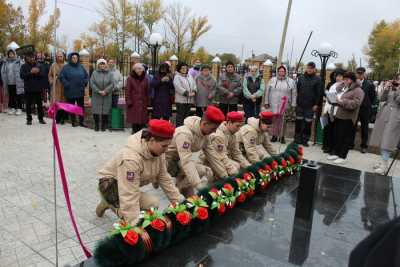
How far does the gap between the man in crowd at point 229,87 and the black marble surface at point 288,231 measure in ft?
11.7

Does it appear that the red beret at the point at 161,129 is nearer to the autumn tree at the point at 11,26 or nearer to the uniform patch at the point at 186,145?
the uniform patch at the point at 186,145

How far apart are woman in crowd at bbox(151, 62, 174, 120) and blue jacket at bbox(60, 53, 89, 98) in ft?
6.59

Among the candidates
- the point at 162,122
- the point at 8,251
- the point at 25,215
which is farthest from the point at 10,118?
the point at 162,122

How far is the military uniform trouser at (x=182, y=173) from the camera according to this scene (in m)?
4.27

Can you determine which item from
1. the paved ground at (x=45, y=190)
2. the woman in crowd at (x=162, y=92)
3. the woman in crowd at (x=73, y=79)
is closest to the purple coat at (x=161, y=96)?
the woman in crowd at (x=162, y=92)

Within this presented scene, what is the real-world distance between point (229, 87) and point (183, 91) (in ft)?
3.71

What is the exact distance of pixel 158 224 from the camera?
2.73 metres

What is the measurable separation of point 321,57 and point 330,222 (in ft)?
18.7

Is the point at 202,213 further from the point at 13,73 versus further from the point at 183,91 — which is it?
the point at 13,73

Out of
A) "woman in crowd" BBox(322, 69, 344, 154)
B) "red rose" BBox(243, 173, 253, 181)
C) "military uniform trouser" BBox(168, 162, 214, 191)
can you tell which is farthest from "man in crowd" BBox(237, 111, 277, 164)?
"woman in crowd" BBox(322, 69, 344, 154)

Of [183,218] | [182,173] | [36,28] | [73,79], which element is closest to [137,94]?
[73,79]

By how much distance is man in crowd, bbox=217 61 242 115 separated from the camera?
26.9 ft

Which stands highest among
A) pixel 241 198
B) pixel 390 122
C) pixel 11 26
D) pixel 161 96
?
pixel 11 26

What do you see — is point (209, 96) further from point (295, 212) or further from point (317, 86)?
point (295, 212)
